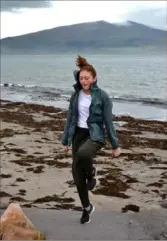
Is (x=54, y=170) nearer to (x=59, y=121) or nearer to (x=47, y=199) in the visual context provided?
(x=47, y=199)

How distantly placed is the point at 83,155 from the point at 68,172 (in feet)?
17.8

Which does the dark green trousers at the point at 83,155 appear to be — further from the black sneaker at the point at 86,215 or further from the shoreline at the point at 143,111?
the shoreline at the point at 143,111

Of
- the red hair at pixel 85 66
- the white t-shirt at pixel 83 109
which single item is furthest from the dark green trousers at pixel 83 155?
the red hair at pixel 85 66

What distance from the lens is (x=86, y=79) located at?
566 cm

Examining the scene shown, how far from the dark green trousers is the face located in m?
0.56

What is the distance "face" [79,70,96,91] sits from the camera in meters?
5.65

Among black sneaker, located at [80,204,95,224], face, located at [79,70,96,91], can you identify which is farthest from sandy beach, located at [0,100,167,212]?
face, located at [79,70,96,91]

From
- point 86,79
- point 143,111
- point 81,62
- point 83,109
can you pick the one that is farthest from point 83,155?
point 143,111

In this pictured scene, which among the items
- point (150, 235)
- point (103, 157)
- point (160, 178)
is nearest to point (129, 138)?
point (103, 157)

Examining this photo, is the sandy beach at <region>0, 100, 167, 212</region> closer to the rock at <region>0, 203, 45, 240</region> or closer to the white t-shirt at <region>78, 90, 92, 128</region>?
the rock at <region>0, 203, 45, 240</region>

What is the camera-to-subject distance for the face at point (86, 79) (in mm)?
5652

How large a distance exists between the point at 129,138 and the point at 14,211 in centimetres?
1199

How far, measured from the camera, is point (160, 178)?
34.3 ft

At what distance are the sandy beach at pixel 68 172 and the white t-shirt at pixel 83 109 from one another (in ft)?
8.80
